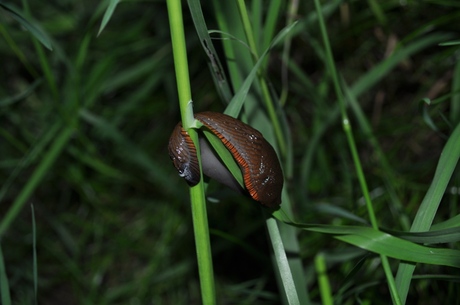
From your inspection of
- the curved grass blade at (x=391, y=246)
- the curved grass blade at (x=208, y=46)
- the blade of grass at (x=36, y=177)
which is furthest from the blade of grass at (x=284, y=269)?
the blade of grass at (x=36, y=177)

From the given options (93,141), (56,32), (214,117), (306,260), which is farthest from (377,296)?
(56,32)

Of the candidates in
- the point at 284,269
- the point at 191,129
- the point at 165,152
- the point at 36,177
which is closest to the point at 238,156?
the point at 191,129

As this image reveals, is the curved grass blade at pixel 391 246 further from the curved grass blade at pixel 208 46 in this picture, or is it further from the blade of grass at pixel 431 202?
the curved grass blade at pixel 208 46

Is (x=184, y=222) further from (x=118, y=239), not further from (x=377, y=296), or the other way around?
(x=377, y=296)

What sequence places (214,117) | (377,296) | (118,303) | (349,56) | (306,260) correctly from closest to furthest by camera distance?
(214,117) → (377,296) → (306,260) → (118,303) → (349,56)

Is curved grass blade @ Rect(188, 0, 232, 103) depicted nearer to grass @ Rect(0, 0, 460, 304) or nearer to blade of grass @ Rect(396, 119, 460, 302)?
grass @ Rect(0, 0, 460, 304)

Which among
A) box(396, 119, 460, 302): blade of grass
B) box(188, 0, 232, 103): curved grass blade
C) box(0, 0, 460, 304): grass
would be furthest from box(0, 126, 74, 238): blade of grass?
box(396, 119, 460, 302): blade of grass
